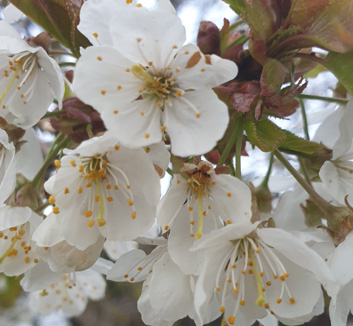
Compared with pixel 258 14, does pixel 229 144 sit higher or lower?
lower

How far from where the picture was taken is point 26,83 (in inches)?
43.7

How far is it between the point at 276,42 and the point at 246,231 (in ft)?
1.27

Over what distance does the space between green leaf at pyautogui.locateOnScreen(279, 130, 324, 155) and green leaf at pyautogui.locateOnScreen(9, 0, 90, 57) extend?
0.46 meters

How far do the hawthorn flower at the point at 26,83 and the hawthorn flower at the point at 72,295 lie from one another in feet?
2.19

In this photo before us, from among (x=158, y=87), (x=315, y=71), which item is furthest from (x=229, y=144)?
(x=315, y=71)

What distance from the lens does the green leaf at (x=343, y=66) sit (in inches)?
35.6

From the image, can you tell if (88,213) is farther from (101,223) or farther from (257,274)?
(257,274)

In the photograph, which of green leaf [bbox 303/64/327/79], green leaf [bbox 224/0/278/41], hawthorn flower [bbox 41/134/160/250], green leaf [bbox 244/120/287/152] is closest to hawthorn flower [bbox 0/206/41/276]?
hawthorn flower [bbox 41/134/160/250]

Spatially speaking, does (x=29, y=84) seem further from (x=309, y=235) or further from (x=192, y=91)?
(x=309, y=235)

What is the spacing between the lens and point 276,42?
97cm

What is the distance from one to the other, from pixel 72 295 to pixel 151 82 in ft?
3.28

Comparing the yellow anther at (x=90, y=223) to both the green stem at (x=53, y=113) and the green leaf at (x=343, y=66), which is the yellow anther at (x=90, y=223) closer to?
the green stem at (x=53, y=113)

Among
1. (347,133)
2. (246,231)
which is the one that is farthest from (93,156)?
A: (347,133)

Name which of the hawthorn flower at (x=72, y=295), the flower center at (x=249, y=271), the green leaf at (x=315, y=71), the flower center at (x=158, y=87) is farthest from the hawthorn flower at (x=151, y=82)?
the hawthorn flower at (x=72, y=295)
